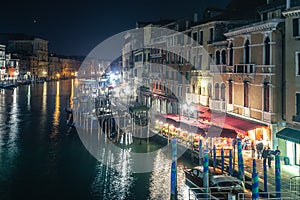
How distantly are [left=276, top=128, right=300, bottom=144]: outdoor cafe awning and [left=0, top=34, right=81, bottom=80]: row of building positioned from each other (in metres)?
91.6

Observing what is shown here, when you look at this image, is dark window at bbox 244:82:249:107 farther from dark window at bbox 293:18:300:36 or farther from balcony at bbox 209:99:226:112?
dark window at bbox 293:18:300:36

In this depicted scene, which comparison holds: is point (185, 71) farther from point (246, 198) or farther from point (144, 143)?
point (246, 198)

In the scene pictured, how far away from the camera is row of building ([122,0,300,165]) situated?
17.7 metres

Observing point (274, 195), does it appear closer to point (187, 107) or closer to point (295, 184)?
point (295, 184)

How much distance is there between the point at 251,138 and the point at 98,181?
9.54 meters

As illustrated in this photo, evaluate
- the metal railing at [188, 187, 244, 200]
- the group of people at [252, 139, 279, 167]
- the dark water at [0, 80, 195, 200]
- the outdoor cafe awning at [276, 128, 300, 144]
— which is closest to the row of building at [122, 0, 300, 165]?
the outdoor cafe awning at [276, 128, 300, 144]

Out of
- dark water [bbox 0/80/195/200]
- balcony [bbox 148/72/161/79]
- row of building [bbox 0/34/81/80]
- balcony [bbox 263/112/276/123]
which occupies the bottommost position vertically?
dark water [bbox 0/80/195/200]

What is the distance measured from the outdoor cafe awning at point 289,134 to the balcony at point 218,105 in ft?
21.1

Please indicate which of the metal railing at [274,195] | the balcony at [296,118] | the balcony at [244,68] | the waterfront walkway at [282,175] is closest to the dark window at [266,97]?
the balcony at [244,68]

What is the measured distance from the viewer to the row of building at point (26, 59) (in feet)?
334

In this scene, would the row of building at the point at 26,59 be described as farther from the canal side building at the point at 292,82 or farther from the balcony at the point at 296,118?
the balcony at the point at 296,118

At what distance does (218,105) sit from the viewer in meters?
24.8

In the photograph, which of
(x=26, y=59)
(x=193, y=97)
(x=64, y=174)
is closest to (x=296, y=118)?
(x=64, y=174)

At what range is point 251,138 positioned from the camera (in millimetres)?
21312
